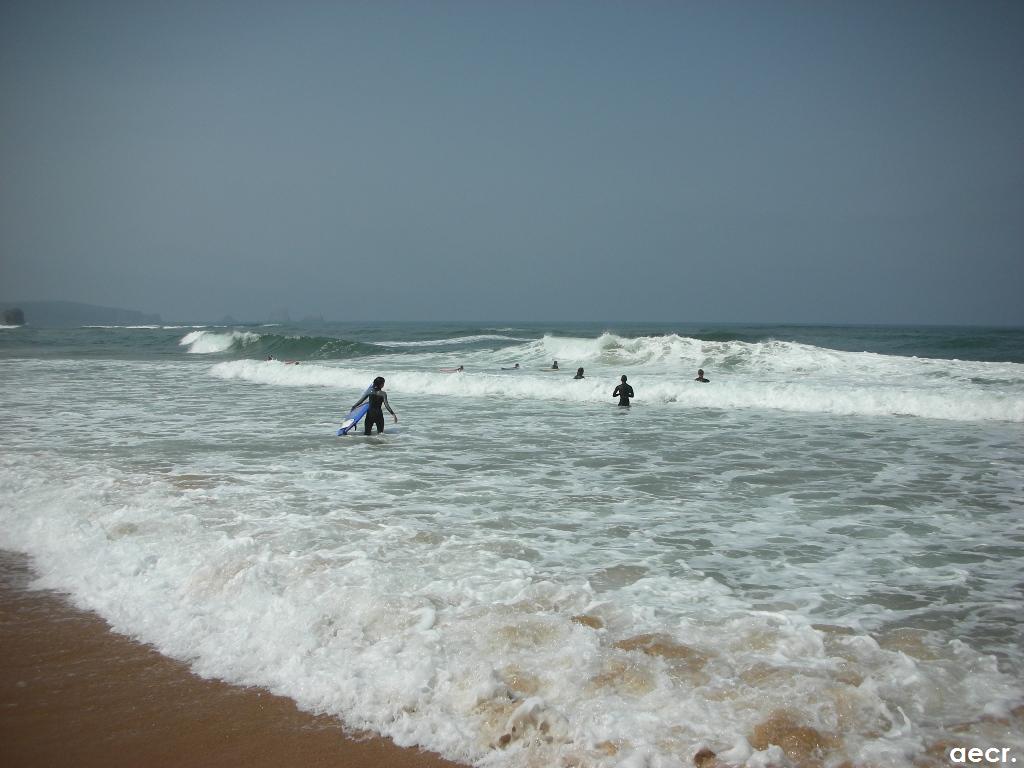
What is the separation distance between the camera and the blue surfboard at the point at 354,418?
43.9 ft

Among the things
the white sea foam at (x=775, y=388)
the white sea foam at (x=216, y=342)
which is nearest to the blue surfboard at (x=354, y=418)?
the white sea foam at (x=775, y=388)

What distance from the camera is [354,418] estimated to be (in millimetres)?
13680

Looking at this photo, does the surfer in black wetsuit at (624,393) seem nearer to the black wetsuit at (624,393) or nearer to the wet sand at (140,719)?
the black wetsuit at (624,393)

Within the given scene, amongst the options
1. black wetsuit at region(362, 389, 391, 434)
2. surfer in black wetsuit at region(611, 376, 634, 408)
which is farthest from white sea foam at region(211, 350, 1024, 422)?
black wetsuit at region(362, 389, 391, 434)

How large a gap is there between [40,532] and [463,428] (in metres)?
8.79

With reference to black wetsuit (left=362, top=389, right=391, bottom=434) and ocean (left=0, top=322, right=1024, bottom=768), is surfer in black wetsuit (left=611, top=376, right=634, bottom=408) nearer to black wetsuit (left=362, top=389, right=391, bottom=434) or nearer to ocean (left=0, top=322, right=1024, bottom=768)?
ocean (left=0, top=322, right=1024, bottom=768)

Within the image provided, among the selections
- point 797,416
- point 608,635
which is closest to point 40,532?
point 608,635

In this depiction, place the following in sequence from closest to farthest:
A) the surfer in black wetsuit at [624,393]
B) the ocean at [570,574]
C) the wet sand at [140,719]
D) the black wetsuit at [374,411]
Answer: the wet sand at [140,719] → the ocean at [570,574] → the black wetsuit at [374,411] → the surfer in black wetsuit at [624,393]

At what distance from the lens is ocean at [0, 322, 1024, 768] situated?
11.7 ft

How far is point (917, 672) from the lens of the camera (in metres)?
3.94

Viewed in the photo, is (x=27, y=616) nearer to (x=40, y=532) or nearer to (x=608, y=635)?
(x=40, y=532)

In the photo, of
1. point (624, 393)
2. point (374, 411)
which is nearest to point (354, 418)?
point (374, 411)

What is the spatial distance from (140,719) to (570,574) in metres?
3.22

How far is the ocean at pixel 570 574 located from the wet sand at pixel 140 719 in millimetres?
159
